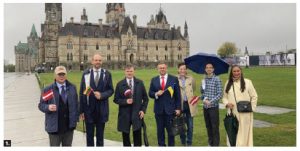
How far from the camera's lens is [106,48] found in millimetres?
88312

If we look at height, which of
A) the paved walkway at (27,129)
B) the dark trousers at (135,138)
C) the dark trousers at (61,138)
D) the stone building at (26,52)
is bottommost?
the paved walkway at (27,129)

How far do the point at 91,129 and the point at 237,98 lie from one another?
10.5ft

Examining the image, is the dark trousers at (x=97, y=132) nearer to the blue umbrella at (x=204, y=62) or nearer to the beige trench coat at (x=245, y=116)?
the blue umbrella at (x=204, y=62)

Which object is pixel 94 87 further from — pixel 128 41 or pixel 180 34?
pixel 180 34

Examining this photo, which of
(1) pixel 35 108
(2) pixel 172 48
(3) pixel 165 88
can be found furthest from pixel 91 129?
(2) pixel 172 48

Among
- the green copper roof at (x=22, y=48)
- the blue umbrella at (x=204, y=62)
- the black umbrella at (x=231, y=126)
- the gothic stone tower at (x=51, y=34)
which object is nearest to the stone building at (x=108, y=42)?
the gothic stone tower at (x=51, y=34)

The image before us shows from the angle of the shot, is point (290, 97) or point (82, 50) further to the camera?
point (82, 50)

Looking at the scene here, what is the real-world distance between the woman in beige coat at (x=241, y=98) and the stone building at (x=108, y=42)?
254 feet

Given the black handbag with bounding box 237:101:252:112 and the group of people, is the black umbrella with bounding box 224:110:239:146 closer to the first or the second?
the group of people

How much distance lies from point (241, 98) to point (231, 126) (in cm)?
63

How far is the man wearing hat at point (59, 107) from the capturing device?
666cm

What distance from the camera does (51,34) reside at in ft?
278

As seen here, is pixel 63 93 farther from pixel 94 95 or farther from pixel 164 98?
pixel 164 98

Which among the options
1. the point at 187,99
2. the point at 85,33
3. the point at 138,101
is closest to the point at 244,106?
the point at 187,99
